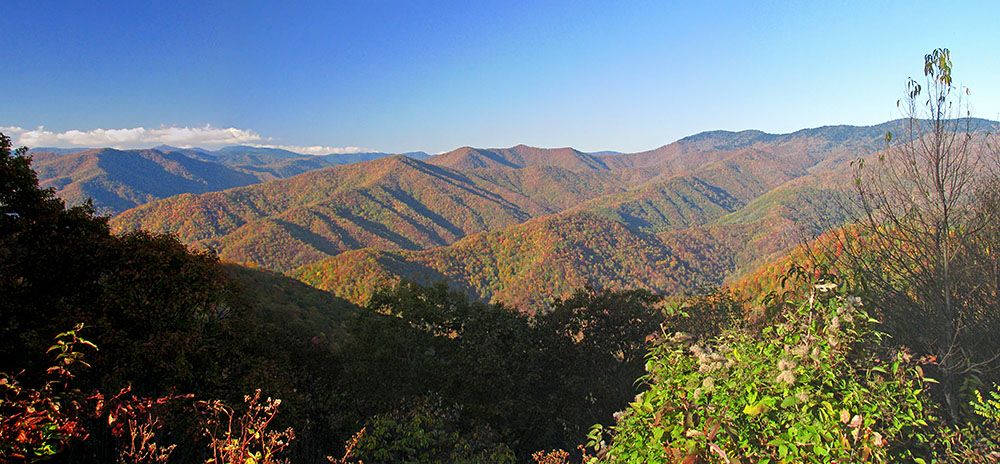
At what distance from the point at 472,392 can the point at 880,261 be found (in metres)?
13.5

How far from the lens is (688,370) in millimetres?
4086

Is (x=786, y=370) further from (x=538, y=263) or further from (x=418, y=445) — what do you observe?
(x=538, y=263)

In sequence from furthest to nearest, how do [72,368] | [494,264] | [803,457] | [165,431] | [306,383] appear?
[494,264], [306,383], [165,431], [72,368], [803,457]

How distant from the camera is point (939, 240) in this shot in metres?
7.69

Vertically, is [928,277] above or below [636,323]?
above

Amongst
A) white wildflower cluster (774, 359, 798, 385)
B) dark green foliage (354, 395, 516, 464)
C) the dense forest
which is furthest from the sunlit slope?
white wildflower cluster (774, 359, 798, 385)

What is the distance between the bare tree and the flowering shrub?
5754 millimetres

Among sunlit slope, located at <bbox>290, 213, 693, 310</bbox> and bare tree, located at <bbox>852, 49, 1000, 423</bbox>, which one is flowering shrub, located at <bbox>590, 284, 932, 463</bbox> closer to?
bare tree, located at <bbox>852, 49, 1000, 423</bbox>

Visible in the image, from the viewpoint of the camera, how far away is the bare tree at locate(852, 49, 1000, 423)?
7473 millimetres

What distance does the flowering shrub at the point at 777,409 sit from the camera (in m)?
2.78

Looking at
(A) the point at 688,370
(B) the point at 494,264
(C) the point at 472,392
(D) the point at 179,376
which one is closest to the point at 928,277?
(A) the point at 688,370

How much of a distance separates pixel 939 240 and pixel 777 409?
7.66 metres

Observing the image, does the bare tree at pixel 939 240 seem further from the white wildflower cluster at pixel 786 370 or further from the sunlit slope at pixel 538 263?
the sunlit slope at pixel 538 263

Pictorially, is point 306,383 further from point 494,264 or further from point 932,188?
Answer: point 494,264
